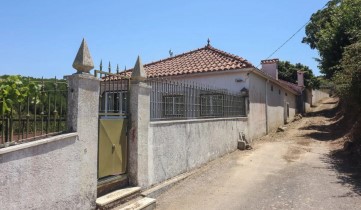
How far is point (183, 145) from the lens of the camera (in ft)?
27.2

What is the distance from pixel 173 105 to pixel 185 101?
79 cm

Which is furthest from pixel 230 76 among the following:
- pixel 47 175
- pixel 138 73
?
pixel 47 175

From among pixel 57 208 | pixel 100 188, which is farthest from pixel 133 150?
pixel 57 208

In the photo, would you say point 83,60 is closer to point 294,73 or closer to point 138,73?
point 138,73

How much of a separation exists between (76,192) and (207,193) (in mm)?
3235

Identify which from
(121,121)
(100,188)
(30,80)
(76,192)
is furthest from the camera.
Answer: (121,121)

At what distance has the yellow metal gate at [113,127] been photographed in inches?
222

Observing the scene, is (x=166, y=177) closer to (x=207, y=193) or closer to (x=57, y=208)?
(x=207, y=193)

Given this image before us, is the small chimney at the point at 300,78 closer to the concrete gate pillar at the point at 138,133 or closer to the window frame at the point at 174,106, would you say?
the window frame at the point at 174,106

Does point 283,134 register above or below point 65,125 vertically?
below

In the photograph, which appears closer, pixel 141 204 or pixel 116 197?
pixel 116 197

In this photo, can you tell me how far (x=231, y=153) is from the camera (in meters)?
12.2

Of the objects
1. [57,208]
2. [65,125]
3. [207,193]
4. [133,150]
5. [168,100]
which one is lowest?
[207,193]

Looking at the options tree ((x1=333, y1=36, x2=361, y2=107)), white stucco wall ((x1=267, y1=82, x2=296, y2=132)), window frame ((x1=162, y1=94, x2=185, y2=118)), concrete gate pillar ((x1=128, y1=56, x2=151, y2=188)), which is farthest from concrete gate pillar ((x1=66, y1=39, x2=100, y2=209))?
white stucco wall ((x1=267, y1=82, x2=296, y2=132))
